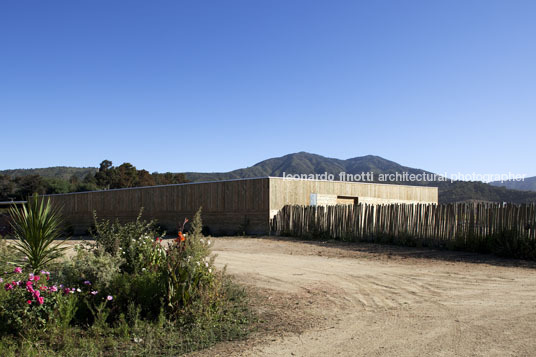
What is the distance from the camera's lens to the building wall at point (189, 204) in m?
21.3

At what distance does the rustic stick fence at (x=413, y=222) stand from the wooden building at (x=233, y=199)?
1.22m

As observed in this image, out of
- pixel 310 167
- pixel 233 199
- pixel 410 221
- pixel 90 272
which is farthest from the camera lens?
pixel 310 167

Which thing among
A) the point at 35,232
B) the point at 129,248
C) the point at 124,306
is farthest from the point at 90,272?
the point at 35,232

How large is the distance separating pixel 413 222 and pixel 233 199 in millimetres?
10027

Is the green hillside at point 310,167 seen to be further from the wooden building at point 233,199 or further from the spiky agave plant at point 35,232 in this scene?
the spiky agave plant at point 35,232

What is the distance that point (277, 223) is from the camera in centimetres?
2036

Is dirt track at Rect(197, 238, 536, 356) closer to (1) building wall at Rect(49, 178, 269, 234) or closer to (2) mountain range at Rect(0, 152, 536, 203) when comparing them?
(1) building wall at Rect(49, 178, 269, 234)

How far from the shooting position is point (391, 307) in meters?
6.34

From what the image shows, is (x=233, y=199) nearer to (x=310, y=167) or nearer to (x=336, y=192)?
(x=336, y=192)

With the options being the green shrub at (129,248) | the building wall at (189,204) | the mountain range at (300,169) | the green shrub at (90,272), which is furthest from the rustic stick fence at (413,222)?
the mountain range at (300,169)

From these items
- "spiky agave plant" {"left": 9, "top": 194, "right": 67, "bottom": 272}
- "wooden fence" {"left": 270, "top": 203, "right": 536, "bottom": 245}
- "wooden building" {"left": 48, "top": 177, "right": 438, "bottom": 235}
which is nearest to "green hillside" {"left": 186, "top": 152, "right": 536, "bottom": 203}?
"wooden building" {"left": 48, "top": 177, "right": 438, "bottom": 235}

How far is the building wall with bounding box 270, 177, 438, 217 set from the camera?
21056mm

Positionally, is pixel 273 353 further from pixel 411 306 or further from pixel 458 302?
pixel 458 302

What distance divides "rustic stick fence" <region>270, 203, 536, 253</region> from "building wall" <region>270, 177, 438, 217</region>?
39.3 inches
